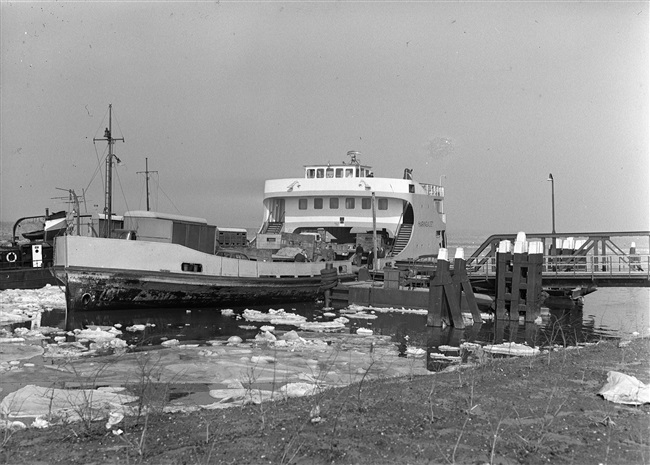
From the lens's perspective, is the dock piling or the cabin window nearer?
the dock piling

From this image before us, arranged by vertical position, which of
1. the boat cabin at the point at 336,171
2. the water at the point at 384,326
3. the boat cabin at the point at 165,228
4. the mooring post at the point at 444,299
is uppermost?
the boat cabin at the point at 336,171

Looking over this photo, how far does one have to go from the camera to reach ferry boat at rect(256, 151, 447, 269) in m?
30.5

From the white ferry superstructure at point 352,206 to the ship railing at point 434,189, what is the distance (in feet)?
6.43

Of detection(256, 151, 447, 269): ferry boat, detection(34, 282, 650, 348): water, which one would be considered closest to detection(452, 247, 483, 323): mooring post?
detection(34, 282, 650, 348): water

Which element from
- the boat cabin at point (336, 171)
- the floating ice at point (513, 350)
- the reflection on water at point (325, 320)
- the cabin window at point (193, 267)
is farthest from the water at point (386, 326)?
the boat cabin at point (336, 171)

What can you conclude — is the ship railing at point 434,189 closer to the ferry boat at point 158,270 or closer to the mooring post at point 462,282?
the ferry boat at point 158,270

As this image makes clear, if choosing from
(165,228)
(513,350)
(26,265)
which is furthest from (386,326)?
(26,265)

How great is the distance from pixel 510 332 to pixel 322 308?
8151 millimetres

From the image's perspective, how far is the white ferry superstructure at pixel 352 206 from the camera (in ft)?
100

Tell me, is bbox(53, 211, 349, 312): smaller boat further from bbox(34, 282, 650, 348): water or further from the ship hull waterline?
bbox(34, 282, 650, 348): water

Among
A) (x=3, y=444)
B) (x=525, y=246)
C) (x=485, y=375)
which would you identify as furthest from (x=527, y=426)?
(x=525, y=246)

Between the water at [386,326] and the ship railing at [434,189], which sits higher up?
the ship railing at [434,189]

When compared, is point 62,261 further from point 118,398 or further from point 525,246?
point 525,246

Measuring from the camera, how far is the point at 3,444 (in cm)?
481
